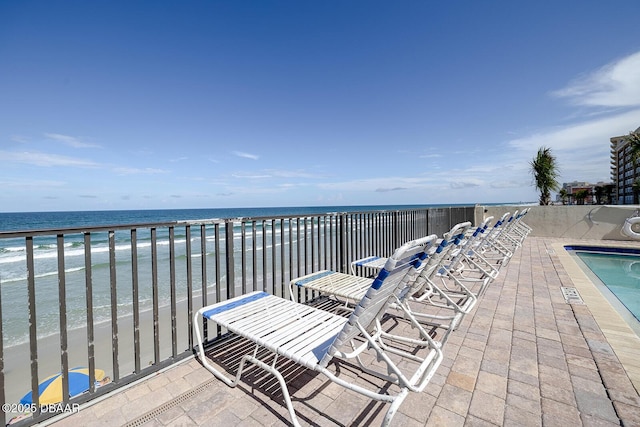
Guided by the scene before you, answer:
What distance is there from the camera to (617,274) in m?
5.45

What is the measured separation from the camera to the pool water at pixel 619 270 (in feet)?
12.9

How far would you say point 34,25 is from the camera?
6605 mm

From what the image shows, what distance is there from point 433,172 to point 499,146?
11.2 meters

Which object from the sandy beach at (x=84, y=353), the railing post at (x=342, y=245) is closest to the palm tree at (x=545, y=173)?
the railing post at (x=342, y=245)

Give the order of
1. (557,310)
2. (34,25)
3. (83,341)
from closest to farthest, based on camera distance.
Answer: (557,310)
(83,341)
(34,25)

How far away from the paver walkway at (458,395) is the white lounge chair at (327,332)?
14cm

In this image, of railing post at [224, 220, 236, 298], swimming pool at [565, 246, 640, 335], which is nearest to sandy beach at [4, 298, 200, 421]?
railing post at [224, 220, 236, 298]

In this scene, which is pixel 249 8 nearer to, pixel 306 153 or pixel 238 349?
pixel 238 349

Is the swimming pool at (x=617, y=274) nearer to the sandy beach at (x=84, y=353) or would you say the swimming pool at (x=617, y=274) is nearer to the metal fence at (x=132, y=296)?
the metal fence at (x=132, y=296)

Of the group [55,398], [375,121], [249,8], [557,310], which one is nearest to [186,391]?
[55,398]

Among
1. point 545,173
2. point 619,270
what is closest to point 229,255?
point 619,270

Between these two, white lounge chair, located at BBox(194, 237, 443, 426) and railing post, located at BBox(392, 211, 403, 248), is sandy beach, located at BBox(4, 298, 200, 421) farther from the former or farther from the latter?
railing post, located at BBox(392, 211, 403, 248)

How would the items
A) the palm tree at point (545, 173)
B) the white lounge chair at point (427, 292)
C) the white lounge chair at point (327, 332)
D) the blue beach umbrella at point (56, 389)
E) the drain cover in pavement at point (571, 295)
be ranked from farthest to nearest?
the palm tree at point (545, 173) < the drain cover in pavement at point (571, 295) < the white lounge chair at point (427, 292) < the blue beach umbrella at point (56, 389) < the white lounge chair at point (327, 332)

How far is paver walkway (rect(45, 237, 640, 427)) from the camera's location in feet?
4.95
